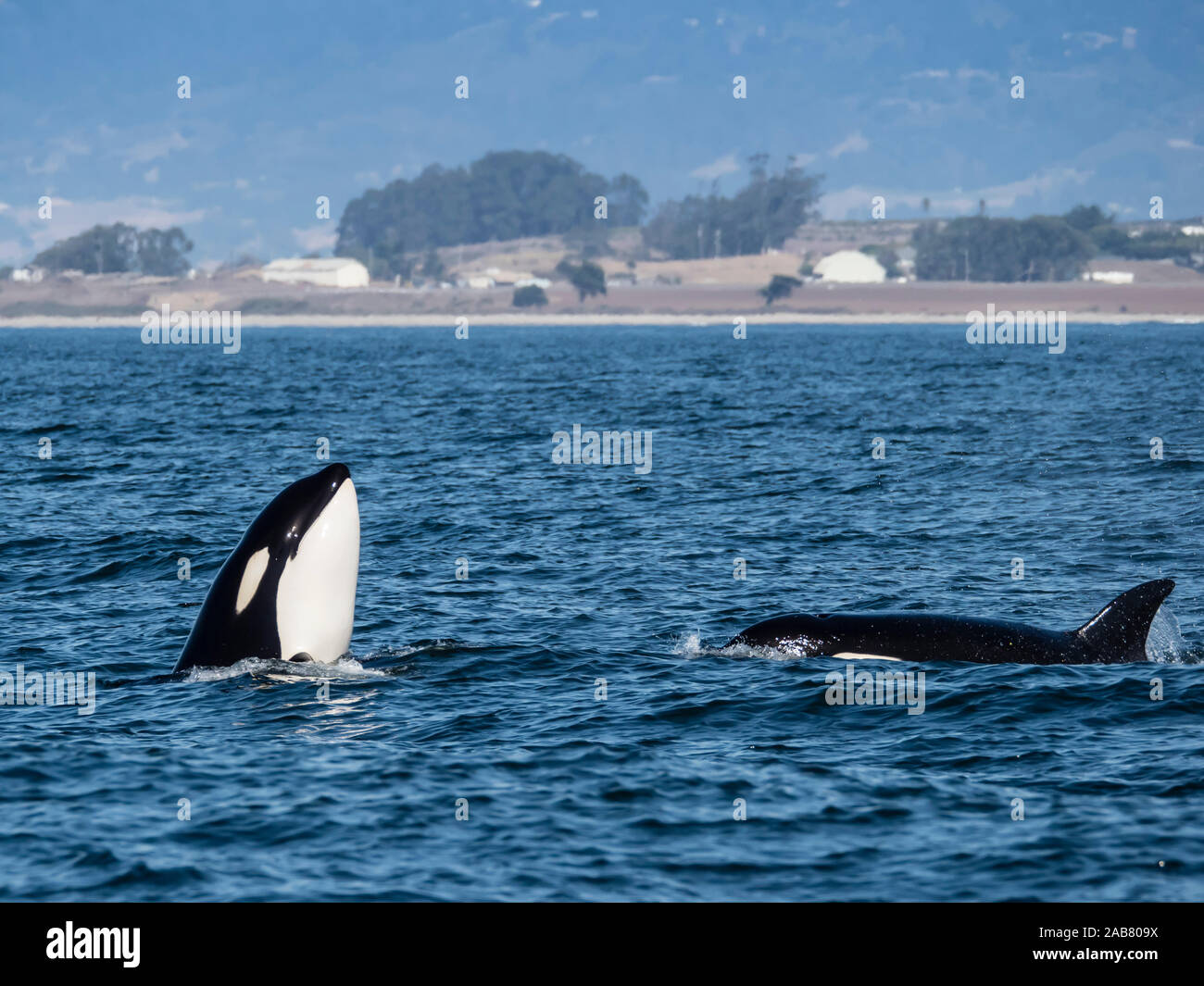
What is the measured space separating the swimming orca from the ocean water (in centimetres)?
37

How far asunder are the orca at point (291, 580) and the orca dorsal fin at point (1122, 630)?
7334 mm

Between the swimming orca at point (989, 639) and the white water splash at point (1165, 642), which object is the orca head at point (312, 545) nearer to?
the swimming orca at point (989, 639)

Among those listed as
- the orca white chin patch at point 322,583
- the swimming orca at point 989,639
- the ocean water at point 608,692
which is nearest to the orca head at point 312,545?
the orca white chin patch at point 322,583

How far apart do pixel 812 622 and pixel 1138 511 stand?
12.9 metres

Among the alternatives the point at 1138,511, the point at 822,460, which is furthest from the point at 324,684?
the point at 822,460

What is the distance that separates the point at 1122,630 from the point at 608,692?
16.8ft

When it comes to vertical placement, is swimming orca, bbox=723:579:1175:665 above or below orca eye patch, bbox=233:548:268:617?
below

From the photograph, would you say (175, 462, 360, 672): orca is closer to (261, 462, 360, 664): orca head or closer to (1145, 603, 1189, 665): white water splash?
(261, 462, 360, 664): orca head

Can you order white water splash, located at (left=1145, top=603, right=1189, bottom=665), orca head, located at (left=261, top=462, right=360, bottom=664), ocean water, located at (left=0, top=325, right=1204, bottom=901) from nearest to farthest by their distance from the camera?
ocean water, located at (left=0, top=325, right=1204, bottom=901) → orca head, located at (left=261, top=462, right=360, bottom=664) → white water splash, located at (left=1145, top=603, right=1189, bottom=665)

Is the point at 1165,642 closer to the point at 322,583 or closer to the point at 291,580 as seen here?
the point at 322,583

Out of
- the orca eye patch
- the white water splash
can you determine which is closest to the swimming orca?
the white water splash

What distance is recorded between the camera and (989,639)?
15.4 metres

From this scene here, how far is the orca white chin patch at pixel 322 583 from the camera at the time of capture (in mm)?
13375

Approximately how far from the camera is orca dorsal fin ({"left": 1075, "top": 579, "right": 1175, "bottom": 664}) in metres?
15.2
